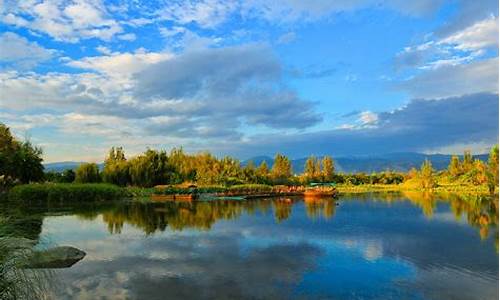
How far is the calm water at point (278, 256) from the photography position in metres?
8.44

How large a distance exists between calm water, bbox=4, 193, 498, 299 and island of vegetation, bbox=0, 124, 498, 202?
317 inches

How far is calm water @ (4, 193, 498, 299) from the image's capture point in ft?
27.7

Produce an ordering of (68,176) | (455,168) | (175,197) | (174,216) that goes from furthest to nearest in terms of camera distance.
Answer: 1. (455,168)
2. (68,176)
3. (175,197)
4. (174,216)

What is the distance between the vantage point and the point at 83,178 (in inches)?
1464

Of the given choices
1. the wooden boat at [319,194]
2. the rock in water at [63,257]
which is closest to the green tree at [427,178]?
the wooden boat at [319,194]

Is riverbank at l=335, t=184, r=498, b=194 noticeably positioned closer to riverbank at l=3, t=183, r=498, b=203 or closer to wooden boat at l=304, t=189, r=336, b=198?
riverbank at l=3, t=183, r=498, b=203

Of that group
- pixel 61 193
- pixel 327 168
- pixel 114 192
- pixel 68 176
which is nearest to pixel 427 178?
pixel 327 168

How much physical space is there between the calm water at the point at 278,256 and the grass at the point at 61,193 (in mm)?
6267

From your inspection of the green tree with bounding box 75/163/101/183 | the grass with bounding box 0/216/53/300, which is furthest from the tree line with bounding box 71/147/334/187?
the grass with bounding box 0/216/53/300

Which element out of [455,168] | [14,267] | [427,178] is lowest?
[14,267]

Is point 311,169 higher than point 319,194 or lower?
higher

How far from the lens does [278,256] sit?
11602 millimetres

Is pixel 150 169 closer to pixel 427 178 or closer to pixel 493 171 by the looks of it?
pixel 493 171

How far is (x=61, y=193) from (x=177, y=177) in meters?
17.2
